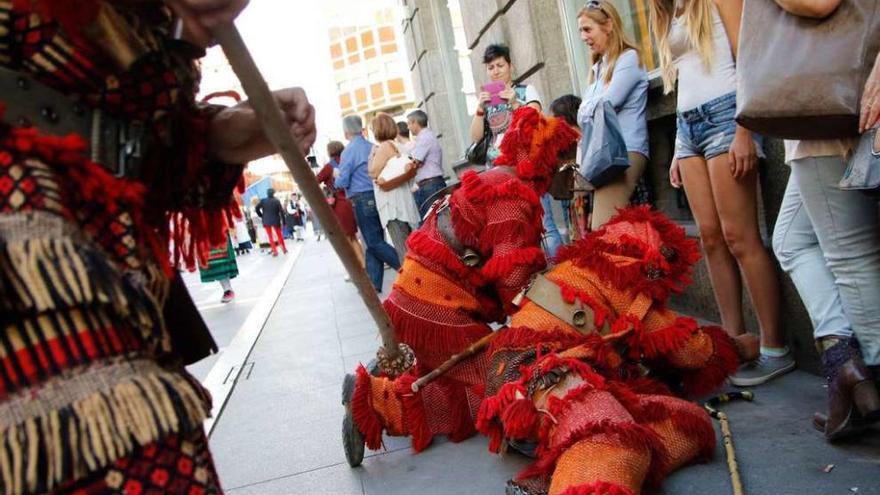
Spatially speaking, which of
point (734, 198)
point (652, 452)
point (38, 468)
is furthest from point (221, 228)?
point (734, 198)

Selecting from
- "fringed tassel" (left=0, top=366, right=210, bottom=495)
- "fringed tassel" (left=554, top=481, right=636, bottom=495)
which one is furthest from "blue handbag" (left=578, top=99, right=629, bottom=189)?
Result: "fringed tassel" (left=0, top=366, right=210, bottom=495)

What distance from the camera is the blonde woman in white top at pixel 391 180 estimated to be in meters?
7.62

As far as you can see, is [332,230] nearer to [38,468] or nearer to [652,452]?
[38,468]

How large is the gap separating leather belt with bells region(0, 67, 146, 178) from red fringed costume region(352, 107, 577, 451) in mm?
1661

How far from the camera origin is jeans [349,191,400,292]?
824 cm

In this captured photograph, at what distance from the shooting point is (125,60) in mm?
1236

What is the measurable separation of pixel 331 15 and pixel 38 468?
7064cm

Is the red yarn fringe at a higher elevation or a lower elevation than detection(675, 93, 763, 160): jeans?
lower

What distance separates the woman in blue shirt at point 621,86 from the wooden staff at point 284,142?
9.10 ft

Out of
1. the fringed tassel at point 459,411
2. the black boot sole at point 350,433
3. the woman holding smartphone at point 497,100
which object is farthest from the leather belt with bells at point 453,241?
the woman holding smartphone at point 497,100

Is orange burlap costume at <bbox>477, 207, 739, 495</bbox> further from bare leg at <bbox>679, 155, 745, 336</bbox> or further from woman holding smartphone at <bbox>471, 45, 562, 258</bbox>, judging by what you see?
woman holding smartphone at <bbox>471, 45, 562, 258</bbox>

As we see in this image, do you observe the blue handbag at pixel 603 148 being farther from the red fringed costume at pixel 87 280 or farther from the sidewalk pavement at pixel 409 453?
the red fringed costume at pixel 87 280

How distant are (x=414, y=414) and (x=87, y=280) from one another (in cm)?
226

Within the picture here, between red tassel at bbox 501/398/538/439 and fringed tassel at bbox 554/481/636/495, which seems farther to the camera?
red tassel at bbox 501/398/538/439
